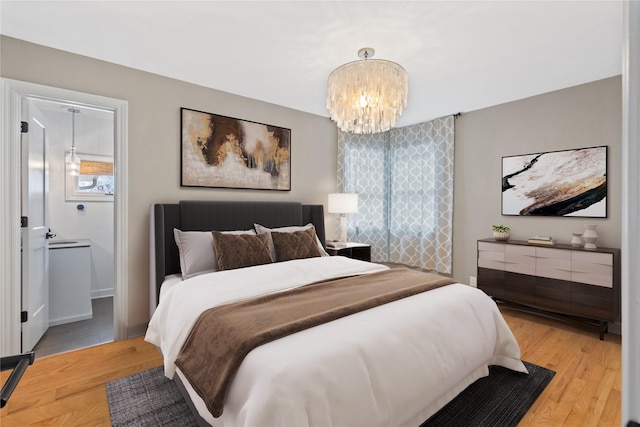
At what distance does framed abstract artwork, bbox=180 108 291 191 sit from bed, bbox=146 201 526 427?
70cm

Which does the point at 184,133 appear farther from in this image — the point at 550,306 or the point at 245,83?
the point at 550,306

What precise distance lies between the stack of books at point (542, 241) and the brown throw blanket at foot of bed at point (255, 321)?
1.86 m

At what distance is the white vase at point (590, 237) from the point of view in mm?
3016

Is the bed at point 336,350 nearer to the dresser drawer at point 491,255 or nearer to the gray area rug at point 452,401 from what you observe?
the gray area rug at point 452,401

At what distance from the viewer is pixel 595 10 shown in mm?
2043

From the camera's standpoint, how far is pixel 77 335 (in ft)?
9.84

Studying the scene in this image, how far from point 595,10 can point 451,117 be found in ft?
7.18

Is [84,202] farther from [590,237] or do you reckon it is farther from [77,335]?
[590,237]

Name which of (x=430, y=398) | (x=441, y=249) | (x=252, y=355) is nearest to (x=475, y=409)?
(x=430, y=398)

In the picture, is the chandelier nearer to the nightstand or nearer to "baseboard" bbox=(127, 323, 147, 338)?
the nightstand

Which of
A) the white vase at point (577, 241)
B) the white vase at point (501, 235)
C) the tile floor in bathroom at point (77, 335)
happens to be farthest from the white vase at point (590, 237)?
the tile floor in bathroom at point (77, 335)

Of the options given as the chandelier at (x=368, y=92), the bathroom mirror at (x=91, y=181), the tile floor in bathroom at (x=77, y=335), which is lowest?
the tile floor in bathroom at (x=77, y=335)

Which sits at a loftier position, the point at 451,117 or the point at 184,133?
the point at 451,117

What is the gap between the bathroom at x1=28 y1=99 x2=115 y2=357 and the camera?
3309 millimetres
